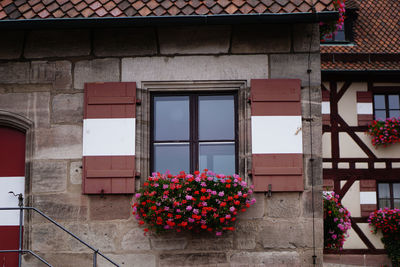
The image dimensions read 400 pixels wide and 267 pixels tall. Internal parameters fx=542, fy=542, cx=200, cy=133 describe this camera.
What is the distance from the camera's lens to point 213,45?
5414 millimetres

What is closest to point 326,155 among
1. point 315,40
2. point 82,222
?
point 315,40

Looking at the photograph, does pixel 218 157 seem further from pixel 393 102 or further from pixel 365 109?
pixel 393 102

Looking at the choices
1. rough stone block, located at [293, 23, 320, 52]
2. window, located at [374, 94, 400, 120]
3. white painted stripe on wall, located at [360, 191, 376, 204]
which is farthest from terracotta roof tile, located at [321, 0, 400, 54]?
rough stone block, located at [293, 23, 320, 52]

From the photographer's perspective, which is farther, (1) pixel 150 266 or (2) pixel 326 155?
(2) pixel 326 155

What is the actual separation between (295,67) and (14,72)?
9.24ft

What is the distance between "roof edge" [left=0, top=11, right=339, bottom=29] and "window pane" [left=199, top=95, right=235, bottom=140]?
80cm

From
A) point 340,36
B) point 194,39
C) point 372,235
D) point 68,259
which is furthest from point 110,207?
point 340,36

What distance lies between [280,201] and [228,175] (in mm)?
551

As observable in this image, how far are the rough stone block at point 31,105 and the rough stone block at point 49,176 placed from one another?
40 cm

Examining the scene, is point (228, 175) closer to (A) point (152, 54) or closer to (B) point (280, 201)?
(B) point (280, 201)

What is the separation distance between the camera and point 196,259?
201 inches

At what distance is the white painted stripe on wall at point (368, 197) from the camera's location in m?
11.9

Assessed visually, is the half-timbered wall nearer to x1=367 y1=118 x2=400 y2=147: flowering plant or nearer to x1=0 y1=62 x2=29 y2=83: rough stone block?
x1=367 y1=118 x2=400 y2=147: flowering plant

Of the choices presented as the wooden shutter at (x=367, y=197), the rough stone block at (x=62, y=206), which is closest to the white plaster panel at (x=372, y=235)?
the wooden shutter at (x=367, y=197)
